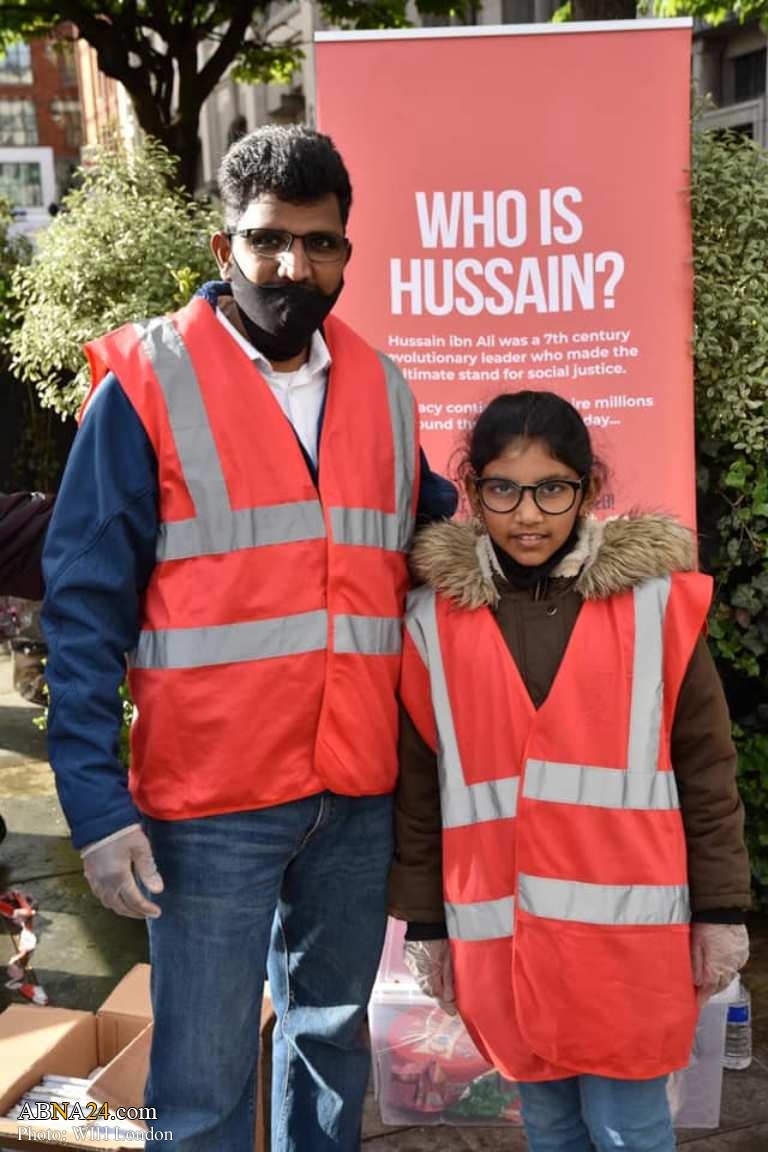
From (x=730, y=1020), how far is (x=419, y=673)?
1598mm

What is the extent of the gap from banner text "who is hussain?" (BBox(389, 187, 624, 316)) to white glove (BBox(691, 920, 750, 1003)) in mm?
1712

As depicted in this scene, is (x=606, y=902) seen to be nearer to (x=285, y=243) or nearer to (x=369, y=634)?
(x=369, y=634)

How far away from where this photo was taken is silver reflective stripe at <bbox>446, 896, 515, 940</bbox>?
1.97 metres

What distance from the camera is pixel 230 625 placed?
6.09ft

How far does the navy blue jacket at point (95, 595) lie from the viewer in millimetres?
1788

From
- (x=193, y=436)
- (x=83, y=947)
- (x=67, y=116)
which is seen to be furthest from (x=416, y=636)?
(x=67, y=116)

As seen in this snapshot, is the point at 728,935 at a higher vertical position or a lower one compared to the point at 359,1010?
higher

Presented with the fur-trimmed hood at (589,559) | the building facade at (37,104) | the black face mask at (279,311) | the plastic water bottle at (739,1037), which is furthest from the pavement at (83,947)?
the building facade at (37,104)

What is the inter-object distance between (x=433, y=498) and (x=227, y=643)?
0.59 metres

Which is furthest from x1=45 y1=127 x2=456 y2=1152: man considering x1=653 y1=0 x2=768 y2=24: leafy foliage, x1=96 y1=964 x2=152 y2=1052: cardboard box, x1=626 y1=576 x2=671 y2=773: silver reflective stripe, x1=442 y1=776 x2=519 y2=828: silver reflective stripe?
x1=653 y1=0 x2=768 y2=24: leafy foliage

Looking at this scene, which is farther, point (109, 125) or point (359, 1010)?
point (109, 125)

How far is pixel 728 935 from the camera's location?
1.91 m

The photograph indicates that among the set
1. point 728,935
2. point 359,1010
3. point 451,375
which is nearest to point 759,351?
point 451,375

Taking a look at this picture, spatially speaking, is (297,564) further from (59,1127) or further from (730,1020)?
(730,1020)
